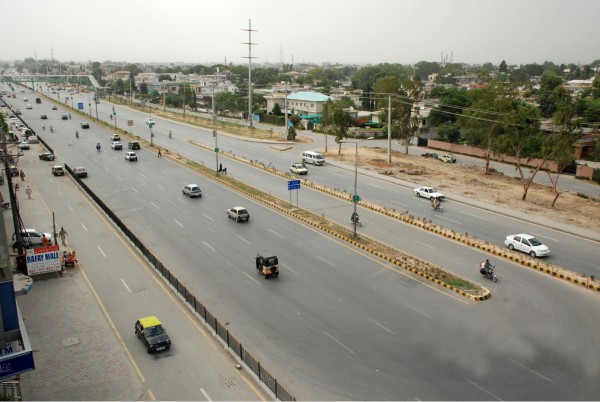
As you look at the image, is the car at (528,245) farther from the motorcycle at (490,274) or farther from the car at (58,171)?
the car at (58,171)

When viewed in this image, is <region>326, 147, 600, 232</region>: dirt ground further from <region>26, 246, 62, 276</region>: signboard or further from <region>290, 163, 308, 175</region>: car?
<region>26, 246, 62, 276</region>: signboard

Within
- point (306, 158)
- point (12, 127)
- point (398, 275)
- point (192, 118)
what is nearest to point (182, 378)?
point (398, 275)

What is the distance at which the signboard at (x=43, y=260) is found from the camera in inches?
1190

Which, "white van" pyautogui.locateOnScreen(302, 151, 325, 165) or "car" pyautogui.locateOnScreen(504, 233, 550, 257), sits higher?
"white van" pyautogui.locateOnScreen(302, 151, 325, 165)

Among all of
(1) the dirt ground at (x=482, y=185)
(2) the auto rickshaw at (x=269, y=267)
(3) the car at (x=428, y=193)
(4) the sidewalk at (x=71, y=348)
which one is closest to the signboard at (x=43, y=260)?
(4) the sidewalk at (x=71, y=348)

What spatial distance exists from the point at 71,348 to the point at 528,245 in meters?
28.8

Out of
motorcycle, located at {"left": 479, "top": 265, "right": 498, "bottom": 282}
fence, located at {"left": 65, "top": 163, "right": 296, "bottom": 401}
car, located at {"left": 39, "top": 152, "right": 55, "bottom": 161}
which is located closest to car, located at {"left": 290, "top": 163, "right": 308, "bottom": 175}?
fence, located at {"left": 65, "top": 163, "right": 296, "bottom": 401}

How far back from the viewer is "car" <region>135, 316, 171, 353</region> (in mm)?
21781

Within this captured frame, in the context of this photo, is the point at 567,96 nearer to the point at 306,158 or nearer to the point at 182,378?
the point at 306,158

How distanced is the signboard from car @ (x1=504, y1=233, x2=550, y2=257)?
98.8ft

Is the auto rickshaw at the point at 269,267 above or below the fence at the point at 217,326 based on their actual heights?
above

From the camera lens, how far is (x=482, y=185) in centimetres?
5597

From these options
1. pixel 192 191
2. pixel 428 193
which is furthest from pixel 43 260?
pixel 428 193

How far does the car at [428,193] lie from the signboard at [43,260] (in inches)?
1317
